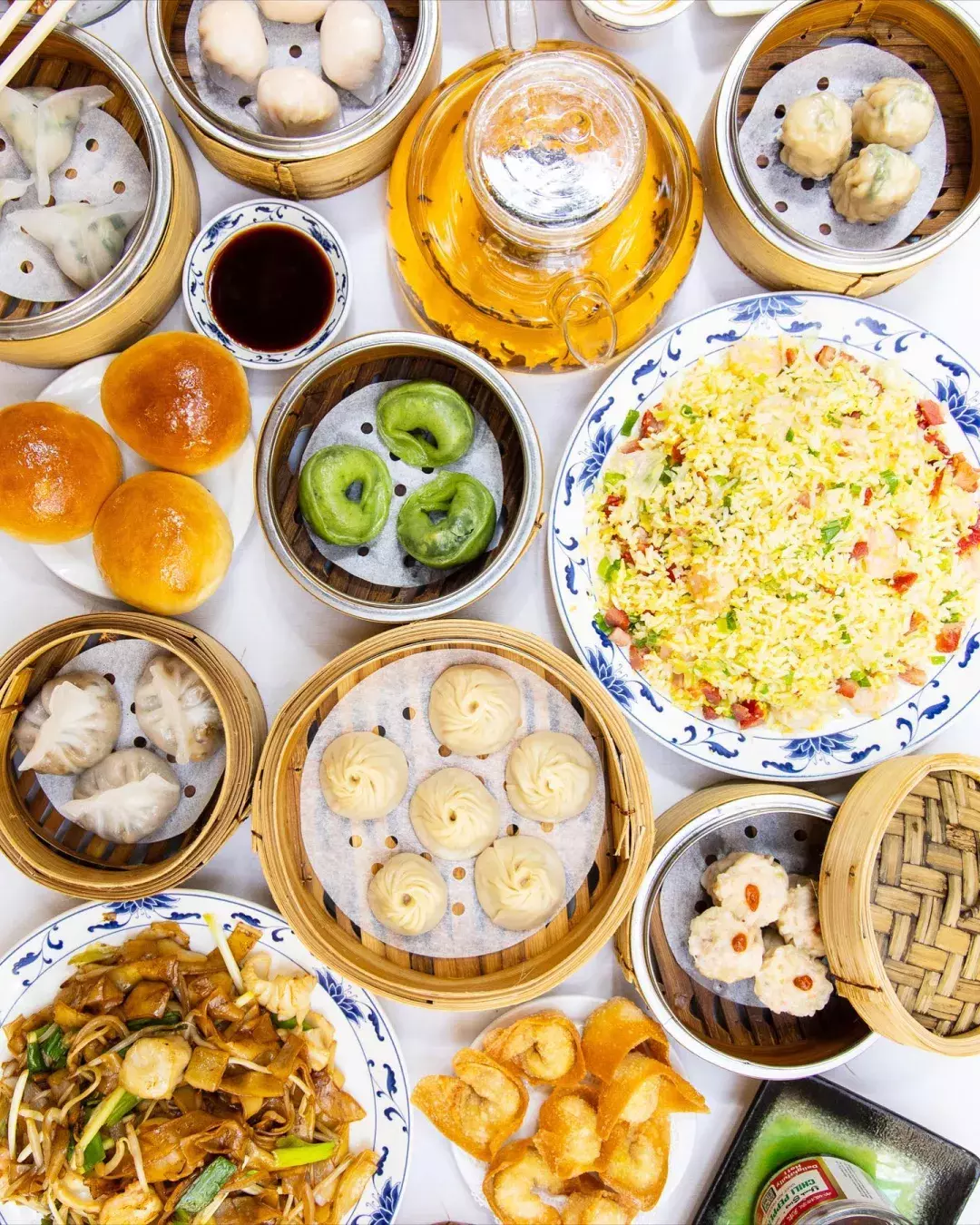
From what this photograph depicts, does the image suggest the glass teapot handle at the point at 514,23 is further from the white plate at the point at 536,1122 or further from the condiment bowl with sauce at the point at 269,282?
the white plate at the point at 536,1122

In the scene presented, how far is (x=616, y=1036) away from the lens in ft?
6.45

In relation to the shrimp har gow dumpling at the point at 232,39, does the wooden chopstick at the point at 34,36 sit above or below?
below

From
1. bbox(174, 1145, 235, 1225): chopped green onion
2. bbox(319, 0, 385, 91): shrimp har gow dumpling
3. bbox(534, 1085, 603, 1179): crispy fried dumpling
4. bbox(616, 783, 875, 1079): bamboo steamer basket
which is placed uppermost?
bbox(319, 0, 385, 91): shrimp har gow dumpling

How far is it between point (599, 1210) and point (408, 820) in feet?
3.17

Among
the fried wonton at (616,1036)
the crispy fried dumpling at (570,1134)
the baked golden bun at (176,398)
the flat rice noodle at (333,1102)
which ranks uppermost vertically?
the baked golden bun at (176,398)

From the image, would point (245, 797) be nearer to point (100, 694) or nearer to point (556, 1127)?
point (100, 694)

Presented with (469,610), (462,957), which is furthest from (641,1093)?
(469,610)

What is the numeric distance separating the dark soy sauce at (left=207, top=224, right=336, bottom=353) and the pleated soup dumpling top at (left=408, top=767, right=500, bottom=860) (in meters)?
1.03

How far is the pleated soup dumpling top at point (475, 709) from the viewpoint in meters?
1.90

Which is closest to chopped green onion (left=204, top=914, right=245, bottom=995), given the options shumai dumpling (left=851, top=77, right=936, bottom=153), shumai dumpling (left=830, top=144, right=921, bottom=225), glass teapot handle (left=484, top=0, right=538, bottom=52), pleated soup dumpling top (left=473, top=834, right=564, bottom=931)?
pleated soup dumpling top (left=473, top=834, right=564, bottom=931)

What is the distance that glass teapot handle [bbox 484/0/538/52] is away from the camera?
1757 millimetres

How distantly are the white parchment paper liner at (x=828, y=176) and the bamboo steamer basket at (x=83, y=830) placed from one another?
1583 mm

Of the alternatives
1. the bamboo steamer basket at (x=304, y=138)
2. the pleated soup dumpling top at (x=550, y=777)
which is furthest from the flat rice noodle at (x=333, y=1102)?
the bamboo steamer basket at (x=304, y=138)

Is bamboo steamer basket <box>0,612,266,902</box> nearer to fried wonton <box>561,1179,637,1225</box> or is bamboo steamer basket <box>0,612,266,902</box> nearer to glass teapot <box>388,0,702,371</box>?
glass teapot <box>388,0,702,371</box>
